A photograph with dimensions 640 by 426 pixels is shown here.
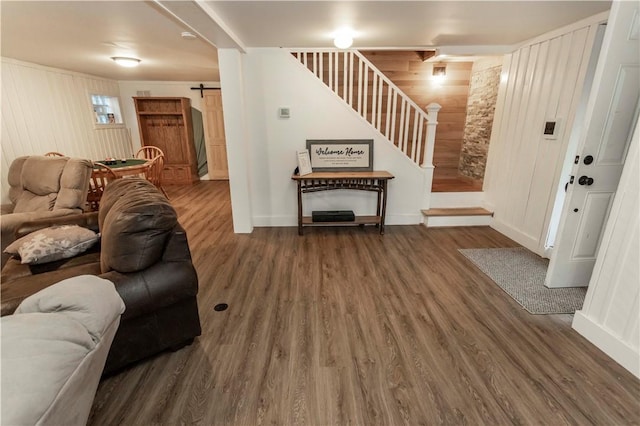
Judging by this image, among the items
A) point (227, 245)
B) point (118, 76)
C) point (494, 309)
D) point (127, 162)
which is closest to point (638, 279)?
point (494, 309)

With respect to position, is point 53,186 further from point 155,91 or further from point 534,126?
point 534,126

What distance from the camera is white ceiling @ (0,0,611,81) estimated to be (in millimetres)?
2291

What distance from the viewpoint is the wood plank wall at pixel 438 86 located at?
453 centimetres

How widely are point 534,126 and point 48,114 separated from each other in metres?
6.97

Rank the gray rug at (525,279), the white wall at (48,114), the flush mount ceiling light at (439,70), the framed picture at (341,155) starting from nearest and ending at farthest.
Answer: the gray rug at (525,279) < the framed picture at (341,155) < the white wall at (48,114) < the flush mount ceiling light at (439,70)

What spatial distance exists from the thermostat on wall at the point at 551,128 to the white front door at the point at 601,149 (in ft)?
2.89

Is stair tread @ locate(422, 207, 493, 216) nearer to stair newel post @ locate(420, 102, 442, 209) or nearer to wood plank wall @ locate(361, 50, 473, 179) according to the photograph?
stair newel post @ locate(420, 102, 442, 209)

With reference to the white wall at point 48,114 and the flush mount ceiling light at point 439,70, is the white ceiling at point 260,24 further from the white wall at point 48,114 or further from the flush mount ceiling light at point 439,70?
the flush mount ceiling light at point 439,70

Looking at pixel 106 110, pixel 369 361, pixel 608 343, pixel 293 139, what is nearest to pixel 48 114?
pixel 106 110

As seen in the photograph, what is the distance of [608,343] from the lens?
1851 millimetres

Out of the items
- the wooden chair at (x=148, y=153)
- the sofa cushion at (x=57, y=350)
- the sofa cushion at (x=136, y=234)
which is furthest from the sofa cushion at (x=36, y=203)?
the sofa cushion at (x=57, y=350)

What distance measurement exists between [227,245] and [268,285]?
110cm

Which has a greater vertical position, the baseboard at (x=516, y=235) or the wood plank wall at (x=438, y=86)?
the wood plank wall at (x=438, y=86)

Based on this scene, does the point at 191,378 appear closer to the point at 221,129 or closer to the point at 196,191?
the point at 196,191
